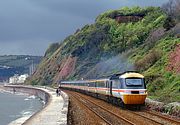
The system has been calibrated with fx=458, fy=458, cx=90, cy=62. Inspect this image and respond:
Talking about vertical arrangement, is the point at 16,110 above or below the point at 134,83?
below

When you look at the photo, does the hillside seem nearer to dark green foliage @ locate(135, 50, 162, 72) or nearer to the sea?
dark green foliage @ locate(135, 50, 162, 72)

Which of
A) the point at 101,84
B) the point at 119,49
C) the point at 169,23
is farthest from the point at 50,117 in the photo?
the point at 119,49

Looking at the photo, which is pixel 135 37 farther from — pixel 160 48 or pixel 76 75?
pixel 160 48

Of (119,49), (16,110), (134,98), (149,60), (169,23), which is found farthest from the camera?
(119,49)

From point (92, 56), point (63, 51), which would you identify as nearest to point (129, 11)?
point (92, 56)

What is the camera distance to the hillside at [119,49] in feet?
196

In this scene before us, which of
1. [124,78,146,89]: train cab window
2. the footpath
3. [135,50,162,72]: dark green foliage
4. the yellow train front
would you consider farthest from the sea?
[124,78,146,89]: train cab window

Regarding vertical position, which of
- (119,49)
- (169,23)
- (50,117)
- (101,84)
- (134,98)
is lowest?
(50,117)

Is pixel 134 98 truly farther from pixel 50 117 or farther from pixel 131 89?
pixel 50 117

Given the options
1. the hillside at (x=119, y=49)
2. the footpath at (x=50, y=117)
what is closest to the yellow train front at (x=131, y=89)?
the footpath at (x=50, y=117)

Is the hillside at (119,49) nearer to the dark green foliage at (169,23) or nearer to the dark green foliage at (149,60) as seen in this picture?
the dark green foliage at (149,60)

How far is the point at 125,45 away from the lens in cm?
10875

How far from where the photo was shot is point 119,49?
108875mm

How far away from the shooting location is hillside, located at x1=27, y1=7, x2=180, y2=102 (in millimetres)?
59625
